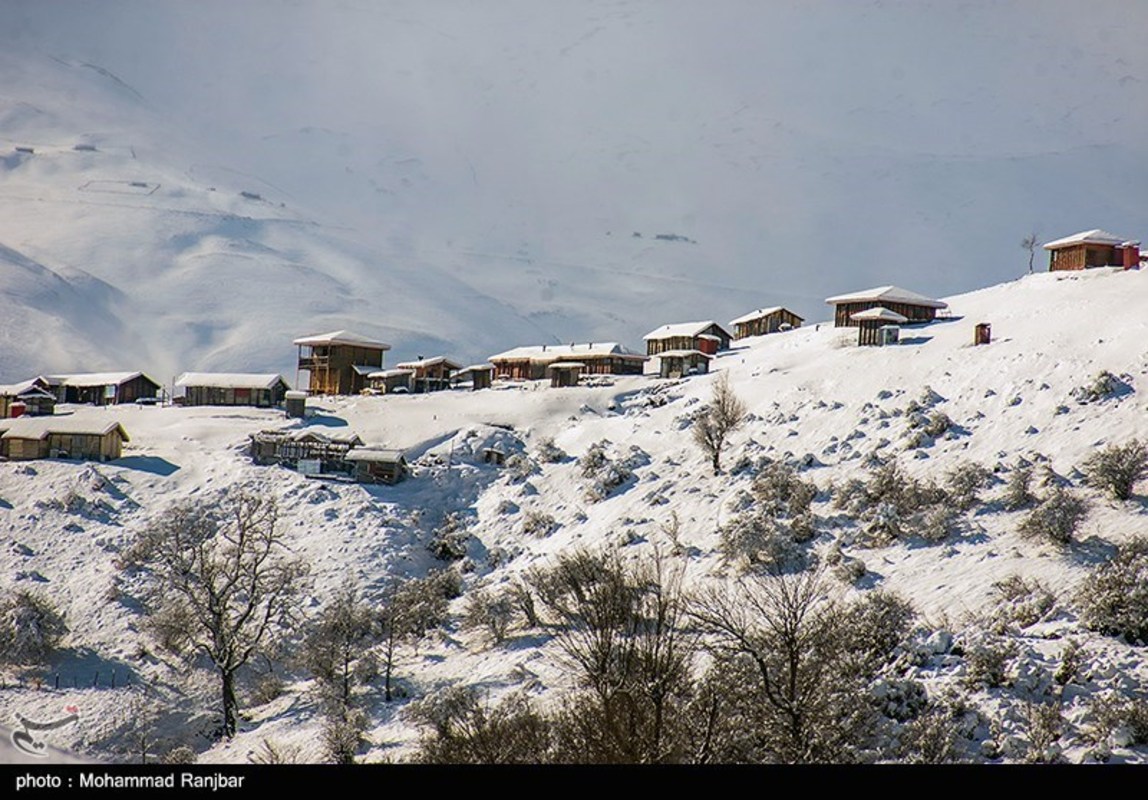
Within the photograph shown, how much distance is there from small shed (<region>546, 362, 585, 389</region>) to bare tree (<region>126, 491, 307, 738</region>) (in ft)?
117

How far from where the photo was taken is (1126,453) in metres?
39.2

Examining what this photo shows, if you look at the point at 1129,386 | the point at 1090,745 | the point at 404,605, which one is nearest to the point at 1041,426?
the point at 1129,386

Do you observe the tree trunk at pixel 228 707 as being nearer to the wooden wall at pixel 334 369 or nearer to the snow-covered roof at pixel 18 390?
the snow-covered roof at pixel 18 390

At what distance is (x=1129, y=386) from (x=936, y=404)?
1046 cm

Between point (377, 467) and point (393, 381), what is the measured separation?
2625 centimetres

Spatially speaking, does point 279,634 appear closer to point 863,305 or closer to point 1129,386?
point 1129,386

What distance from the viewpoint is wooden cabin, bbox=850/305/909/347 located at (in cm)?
7225

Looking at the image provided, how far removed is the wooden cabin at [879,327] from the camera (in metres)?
72.2

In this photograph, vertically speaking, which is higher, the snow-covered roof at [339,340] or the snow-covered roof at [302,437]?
the snow-covered roof at [339,340]

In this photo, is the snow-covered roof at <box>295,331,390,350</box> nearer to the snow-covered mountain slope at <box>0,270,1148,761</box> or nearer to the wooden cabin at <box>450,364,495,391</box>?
the wooden cabin at <box>450,364,495,391</box>

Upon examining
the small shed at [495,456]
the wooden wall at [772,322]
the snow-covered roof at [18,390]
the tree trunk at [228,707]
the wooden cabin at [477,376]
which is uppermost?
the wooden wall at [772,322]

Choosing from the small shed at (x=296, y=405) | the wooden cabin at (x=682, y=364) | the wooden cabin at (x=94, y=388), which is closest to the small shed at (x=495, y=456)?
the small shed at (x=296, y=405)

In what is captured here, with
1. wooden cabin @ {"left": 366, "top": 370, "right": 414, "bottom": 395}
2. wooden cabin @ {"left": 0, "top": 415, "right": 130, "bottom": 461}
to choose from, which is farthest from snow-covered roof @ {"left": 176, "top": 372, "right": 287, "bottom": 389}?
wooden cabin @ {"left": 0, "top": 415, "right": 130, "bottom": 461}

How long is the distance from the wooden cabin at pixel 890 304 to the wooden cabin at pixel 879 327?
578 cm
